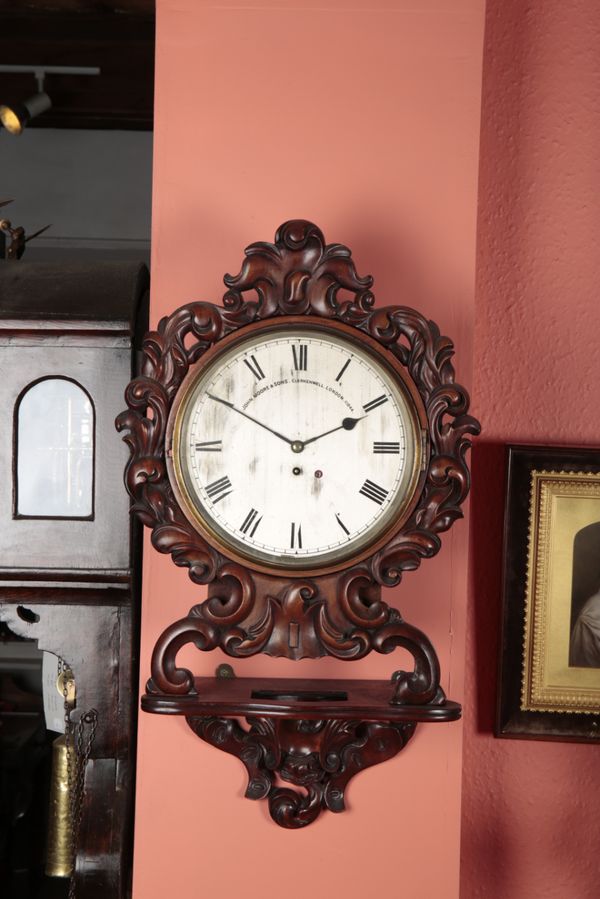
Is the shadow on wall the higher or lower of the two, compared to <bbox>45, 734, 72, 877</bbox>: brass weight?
higher

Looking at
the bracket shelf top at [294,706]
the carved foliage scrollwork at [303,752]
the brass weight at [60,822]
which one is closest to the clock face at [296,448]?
the bracket shelf top at [294,706]

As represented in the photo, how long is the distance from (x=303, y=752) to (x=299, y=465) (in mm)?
485

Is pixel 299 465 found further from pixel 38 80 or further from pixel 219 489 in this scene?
pixel 38 80

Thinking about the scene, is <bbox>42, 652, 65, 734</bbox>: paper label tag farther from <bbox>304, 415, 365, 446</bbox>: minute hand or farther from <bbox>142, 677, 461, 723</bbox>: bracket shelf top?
<bbox>304, 415, 365, 446</bbox>: minute hand

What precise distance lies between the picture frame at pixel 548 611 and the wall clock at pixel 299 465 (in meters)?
0.37

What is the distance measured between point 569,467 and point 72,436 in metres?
0.91

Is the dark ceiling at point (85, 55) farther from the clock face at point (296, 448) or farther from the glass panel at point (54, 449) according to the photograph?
the clock face at point (296, 448)

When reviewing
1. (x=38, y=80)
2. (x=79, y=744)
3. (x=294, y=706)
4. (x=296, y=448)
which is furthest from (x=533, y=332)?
(x=38, y=80)

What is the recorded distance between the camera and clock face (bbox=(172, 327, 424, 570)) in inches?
56.2

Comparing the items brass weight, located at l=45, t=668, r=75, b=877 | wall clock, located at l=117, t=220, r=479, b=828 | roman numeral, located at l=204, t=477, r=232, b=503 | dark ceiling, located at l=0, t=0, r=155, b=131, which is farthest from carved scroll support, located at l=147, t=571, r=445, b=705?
dark ceiling, located at l=0, t=0, r=155, b=131

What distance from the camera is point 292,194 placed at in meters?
1.59

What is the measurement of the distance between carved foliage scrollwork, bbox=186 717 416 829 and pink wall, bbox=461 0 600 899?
31 centimetres

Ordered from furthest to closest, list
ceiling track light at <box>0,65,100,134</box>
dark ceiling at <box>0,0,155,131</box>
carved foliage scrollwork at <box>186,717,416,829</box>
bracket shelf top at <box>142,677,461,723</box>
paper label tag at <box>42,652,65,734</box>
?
ceiling track light at <box>0,65,100,134</box> → dark ceiling at <box>0,0,155,131</box> → paper label tag at <box>42,652,65,734</box> → carved foliage scrollwork at <box>186,717,416,829</box> → bracket shelf top at <box>142,677,461,723</box>

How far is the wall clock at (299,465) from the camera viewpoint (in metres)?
1.42
